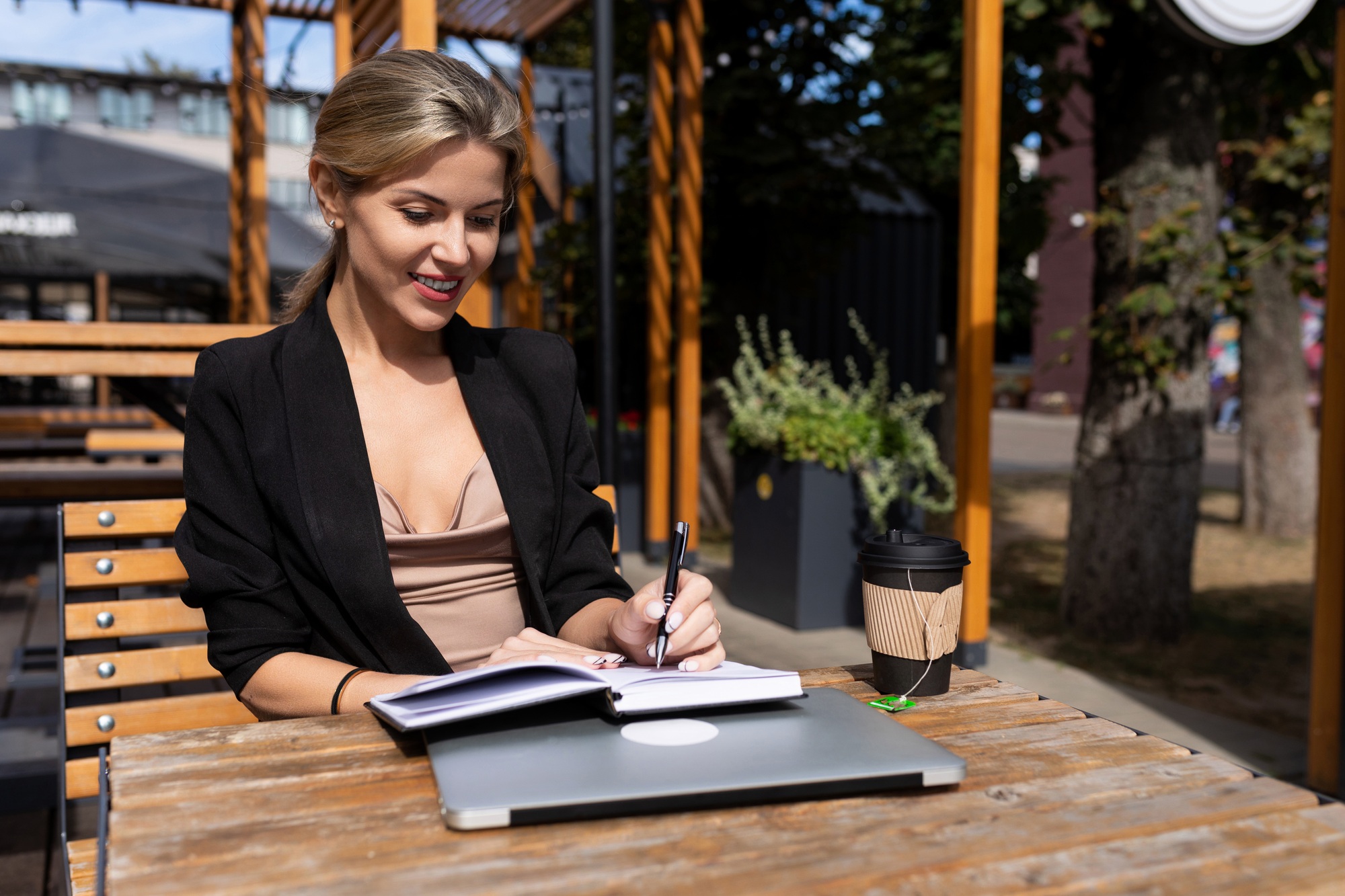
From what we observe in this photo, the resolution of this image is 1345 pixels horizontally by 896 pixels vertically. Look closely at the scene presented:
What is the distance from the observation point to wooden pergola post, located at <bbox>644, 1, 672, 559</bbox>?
6.21 meters

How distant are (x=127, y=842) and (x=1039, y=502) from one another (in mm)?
10173

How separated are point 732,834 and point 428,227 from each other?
950 mm

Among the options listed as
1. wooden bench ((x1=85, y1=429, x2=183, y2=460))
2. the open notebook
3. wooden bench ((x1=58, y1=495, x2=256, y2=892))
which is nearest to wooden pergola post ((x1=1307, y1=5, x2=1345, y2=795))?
the open notebook

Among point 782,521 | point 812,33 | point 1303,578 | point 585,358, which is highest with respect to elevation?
point 812,33

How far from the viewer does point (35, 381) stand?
42.1ft

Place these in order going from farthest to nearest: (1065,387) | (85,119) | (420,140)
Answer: (1065,387), (85,119), (420,140)

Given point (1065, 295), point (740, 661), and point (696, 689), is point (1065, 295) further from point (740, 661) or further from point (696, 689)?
point (696, 689)

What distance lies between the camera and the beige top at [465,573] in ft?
4.98

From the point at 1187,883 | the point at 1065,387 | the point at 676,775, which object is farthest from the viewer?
the point at 1065,387

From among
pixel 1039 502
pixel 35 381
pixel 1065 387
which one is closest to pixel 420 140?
pixel 1039 502

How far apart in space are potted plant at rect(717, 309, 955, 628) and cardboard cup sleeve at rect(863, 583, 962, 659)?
11.8 feet

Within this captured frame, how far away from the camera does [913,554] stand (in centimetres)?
118

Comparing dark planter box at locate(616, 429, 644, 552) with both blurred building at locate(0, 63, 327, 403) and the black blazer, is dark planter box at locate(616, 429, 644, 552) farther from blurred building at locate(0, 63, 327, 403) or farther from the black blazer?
the black blazer

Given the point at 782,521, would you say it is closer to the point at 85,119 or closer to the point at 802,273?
the point at 802,273
